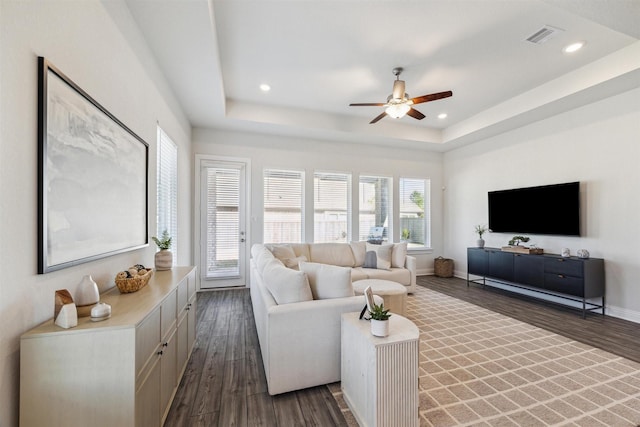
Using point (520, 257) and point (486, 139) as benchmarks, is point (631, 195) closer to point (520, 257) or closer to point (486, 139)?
point (520, 257)

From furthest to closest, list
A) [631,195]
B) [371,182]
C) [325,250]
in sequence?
[371,182] < [325,250] < [631,195]

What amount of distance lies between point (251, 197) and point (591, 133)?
533 cm

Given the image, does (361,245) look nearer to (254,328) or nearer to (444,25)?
(254,328)

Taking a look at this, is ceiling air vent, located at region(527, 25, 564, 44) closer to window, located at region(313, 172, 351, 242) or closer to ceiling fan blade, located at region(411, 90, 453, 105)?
ceiling fan blade, located at region(411, 90, 453, 105)

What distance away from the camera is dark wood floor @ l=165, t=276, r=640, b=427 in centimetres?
174

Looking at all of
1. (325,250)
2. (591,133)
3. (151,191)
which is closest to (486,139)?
(591,133)

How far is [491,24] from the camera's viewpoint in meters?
2.55

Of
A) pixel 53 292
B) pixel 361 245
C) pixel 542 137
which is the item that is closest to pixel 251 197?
pixel 361 245

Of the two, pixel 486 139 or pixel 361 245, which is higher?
pixel 486 139

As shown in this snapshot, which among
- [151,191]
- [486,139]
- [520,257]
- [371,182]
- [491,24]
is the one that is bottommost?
[520,257]

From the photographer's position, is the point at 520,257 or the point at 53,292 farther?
the point at 520,257

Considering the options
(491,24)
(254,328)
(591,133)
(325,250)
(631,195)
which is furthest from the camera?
(325,250)

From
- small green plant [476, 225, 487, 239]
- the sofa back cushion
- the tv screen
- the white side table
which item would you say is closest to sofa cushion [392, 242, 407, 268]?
the sofa back cushion

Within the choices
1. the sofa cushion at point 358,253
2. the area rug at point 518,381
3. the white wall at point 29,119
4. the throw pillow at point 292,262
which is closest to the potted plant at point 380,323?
the area rug at point 518,381
